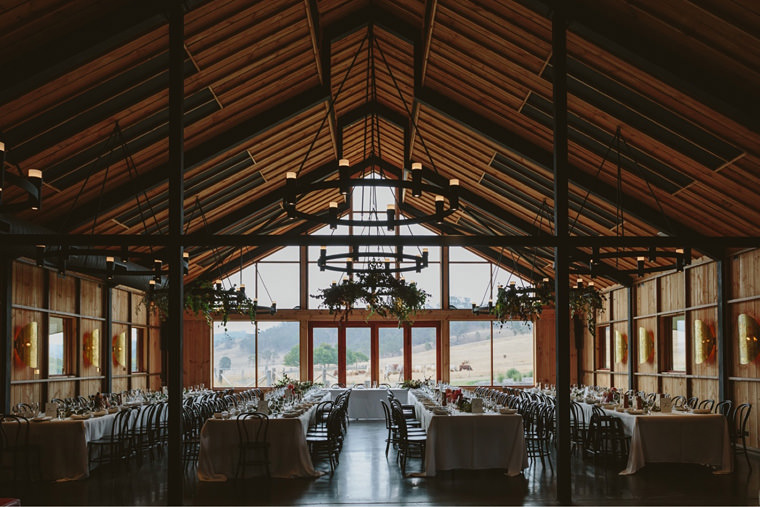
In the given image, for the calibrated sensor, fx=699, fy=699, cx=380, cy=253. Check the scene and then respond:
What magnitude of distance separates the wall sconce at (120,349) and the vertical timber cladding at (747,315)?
1226cm

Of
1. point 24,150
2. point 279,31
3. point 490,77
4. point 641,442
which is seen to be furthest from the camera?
point 490,77

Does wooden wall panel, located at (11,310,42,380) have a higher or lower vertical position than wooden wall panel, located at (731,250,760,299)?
lower

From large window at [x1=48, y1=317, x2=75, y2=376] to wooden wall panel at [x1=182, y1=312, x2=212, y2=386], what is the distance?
5700 millimetres

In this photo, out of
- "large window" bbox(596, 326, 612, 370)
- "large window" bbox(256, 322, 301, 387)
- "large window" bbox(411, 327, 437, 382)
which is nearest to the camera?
"large window" bbox(596, 326, 612, 370)

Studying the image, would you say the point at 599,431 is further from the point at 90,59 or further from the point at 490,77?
the point at 90,59

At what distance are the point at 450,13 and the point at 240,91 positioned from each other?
3.40 m

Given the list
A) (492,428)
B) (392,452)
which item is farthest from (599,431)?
(392,452)

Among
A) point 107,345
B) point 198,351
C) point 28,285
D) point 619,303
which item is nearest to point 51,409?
point 28,285

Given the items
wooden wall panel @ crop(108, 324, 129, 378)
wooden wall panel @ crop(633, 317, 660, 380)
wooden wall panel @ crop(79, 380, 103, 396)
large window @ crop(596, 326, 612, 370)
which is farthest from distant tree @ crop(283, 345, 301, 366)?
wooden wall panel @ crop(633, 317, 660, 380)

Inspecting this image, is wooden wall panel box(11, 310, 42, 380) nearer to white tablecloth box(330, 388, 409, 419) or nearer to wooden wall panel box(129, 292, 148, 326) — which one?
wooden wall panel box(129, 292, 148, 326)

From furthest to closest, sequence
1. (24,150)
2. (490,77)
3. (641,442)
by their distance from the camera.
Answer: (490,77), (641,442), (24,150)

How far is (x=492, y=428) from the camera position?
9023 millimetres

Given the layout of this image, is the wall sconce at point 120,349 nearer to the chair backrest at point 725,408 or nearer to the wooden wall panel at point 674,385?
the wooden wall panel at point 674,385

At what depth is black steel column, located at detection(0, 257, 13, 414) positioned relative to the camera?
34.0 ft
